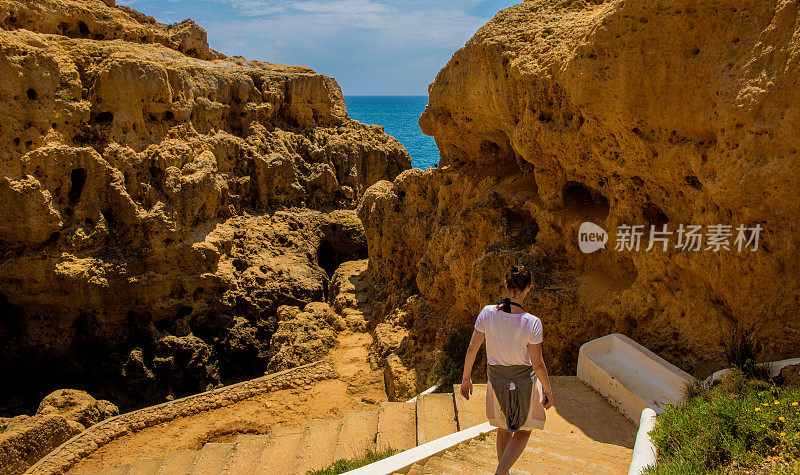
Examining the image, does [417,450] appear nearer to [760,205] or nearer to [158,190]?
[760,205]

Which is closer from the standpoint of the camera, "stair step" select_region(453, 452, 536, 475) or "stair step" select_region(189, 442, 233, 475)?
"stair step" select_region(453, 452, 536, 475)

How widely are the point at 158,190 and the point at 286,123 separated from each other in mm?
6254

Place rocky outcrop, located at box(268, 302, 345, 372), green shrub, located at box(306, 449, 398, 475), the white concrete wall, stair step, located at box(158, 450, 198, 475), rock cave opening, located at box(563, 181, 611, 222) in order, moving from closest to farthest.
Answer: the white concrete wall → green shrub, located at box(306, 449, 398, 475) → stair step, located at box(158, 450, 198, 475) → rock cave opening, located at box(563, 181, 611, 222) → rocky outcrop, located at box(268, 302, 345, 372)

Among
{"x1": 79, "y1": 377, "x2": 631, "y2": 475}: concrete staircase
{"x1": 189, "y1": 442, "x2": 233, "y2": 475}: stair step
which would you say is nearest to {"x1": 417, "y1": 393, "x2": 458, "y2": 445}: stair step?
{"x1": 79, "y1": 377, "x2": 631, "y2": 475}: concrete staircase

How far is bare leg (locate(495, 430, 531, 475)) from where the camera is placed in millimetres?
3900

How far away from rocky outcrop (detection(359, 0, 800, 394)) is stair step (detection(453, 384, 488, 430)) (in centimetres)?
159

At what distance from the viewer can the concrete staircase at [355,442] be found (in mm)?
5422

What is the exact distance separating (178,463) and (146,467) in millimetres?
488

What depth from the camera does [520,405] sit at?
392 centimetres

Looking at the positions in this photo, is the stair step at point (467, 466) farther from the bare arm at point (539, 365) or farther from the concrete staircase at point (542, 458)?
the bare arm at point (539, 365)

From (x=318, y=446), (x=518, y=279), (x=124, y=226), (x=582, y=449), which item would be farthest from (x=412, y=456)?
(x=124, y=226)

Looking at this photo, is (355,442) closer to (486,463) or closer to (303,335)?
(486,463)

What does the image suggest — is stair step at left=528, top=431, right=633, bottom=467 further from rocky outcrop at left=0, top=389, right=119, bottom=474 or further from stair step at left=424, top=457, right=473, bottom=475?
Result: rocky outcrop at left=0, top=389, right=119, bottom=474

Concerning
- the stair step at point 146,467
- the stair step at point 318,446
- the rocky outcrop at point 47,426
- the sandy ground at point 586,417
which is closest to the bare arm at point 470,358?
the sandy ground at point 586,417
